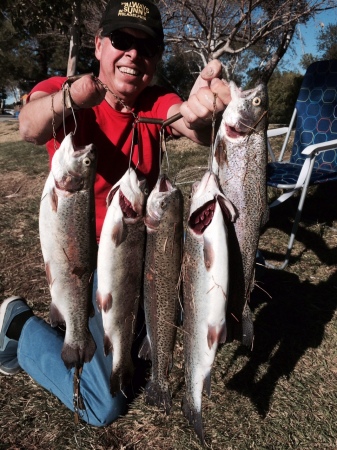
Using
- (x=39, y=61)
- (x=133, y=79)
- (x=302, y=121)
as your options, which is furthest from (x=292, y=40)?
(x=39, y=61)

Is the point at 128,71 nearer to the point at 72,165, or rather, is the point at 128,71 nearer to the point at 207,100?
the point at 207,100

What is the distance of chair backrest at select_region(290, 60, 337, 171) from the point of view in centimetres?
625

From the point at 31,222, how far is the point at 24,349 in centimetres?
351

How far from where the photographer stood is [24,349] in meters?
2.99

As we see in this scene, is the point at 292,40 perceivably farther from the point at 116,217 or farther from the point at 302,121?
the point at 116,217

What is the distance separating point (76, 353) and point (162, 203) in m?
1.00

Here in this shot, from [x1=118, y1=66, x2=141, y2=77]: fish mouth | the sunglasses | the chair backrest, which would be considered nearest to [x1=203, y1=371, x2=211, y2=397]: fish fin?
[x1=118, y1=66, x2=141, y2=77]: fish mouth

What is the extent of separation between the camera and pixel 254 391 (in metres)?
2.99

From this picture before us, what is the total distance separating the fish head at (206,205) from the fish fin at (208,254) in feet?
0.25

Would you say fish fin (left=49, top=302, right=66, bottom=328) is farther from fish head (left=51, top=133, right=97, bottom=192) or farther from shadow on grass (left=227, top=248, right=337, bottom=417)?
shadow on grass (left=227, top=248, right=337, bottom=417)

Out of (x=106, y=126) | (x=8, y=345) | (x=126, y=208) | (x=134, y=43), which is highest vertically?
(x=134, y=43)

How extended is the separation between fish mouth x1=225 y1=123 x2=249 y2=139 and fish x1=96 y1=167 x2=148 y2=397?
1.58 ft

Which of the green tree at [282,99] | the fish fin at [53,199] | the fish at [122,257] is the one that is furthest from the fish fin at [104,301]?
the green tree at [282,99]

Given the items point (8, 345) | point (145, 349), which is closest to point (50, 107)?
point (145, 349)
